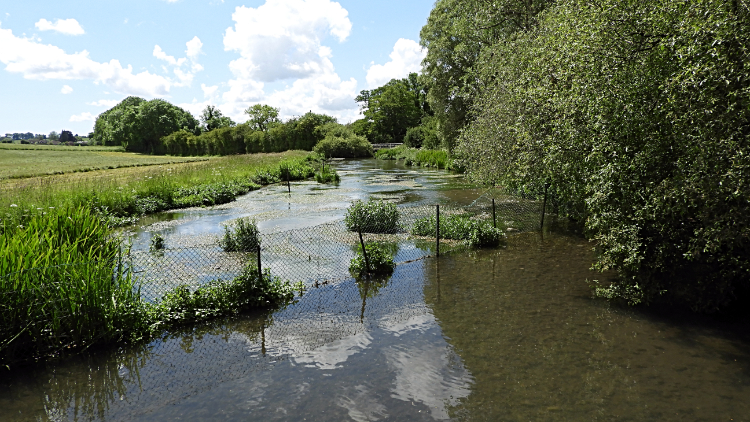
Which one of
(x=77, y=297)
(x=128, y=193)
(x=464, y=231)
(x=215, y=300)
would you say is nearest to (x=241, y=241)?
(x=215, y=300)

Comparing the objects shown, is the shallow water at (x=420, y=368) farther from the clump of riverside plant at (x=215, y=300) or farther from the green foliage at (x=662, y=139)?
the green foliage at (x=662, y=139)

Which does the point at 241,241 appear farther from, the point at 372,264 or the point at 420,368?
the point at 420,368

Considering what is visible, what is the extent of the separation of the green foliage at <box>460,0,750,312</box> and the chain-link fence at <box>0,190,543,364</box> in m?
4.84

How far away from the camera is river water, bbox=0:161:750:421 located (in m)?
5.41

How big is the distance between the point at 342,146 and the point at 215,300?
6841 cm

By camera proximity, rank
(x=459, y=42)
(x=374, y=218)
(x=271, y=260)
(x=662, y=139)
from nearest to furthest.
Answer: (x=662, y=139)
(x=271, y=260)
(x=374, y=218)
(x=459, y=42)

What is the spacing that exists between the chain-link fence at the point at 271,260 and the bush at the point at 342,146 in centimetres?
5628

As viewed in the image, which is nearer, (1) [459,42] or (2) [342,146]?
(1) [459,42]

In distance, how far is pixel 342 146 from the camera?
75438mm

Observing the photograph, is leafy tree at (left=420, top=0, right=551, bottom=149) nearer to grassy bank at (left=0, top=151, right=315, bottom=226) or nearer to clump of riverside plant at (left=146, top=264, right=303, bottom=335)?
grassy bank at (left=0, top=151, right=315, bottom=226)

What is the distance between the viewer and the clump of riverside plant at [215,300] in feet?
25.5

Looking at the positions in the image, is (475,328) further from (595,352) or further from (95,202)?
(95,202)

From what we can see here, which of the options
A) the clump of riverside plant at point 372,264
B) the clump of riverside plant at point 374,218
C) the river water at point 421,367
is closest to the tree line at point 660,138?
the river water at point 421,367


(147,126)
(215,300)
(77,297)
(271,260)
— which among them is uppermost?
(147,126)
